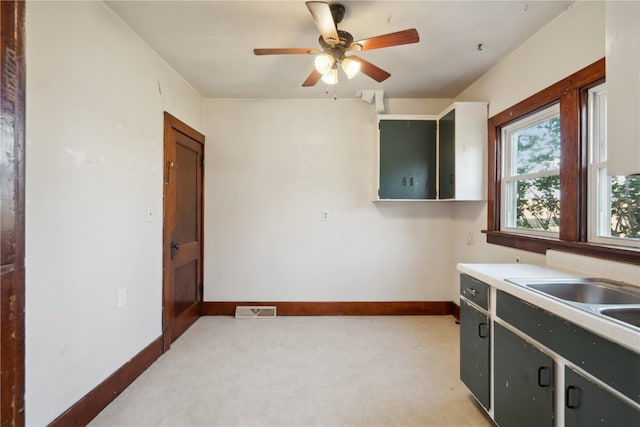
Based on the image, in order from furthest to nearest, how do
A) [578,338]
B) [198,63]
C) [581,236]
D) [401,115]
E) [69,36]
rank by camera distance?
[401,115] → [198,63] → [581,236] → [69,36] → [578,338]

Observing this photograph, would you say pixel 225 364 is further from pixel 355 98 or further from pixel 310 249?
pixel 355 98

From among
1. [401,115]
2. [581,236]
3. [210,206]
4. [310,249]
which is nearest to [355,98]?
[401,115]

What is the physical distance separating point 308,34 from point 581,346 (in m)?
2.37

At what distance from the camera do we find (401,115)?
3354mm

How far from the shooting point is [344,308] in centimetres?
354

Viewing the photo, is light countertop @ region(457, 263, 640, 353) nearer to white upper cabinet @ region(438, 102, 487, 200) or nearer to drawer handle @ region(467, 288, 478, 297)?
drawer handle @ region(467, 288, 478, 297)

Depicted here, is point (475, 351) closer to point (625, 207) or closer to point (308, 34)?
point (625, 207)

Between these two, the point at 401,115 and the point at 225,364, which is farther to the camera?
the point at 401,115

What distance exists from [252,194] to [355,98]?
1678 millimetres

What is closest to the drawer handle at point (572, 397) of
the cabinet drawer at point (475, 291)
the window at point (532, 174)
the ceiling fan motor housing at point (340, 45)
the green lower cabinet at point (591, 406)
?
the green lower cabinet at point (591, 406)

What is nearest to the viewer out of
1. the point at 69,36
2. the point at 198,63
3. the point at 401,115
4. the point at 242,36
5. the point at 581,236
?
the point at 69,36

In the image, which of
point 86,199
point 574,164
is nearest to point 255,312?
point 86,199

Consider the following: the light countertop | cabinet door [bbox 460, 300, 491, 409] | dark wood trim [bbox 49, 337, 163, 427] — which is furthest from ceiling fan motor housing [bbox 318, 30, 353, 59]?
dark wood trim [bbox 49, 337, 163, 427]

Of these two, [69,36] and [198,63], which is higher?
[198,63]
